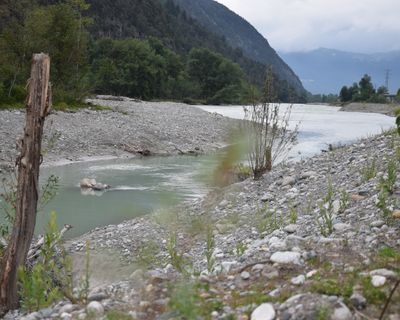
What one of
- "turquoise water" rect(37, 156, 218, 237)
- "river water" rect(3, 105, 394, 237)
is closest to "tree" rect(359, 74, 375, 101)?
"river water" rect(3, 105, 394, 237)

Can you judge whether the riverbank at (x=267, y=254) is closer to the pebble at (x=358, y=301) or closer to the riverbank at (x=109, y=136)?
the pebble at (x=358, y=301)

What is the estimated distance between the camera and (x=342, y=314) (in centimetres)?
397

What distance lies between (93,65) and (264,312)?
9096cm

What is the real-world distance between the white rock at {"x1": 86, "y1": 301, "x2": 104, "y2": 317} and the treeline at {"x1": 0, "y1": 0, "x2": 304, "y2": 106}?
8.89 meters

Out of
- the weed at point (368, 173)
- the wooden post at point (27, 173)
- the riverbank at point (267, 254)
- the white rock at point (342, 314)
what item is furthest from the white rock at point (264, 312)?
the weed at point (368, 173)

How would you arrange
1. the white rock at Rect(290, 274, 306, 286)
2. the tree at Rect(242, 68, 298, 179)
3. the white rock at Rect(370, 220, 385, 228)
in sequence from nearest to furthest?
the white rock at Rect(290, 274, 306, 286), the white rock at Rect(370, 220, 385, 228), the tree at Rect(242, 68, 298, 179)

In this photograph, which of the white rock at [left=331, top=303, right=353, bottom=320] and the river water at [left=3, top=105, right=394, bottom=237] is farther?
the river water at [left=3, top=105, right=394, bottom=237]

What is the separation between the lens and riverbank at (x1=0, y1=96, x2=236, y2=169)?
2266 centimetres

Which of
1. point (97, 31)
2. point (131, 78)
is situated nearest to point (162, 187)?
point (131, 78)

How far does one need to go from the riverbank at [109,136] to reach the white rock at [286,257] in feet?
50.4

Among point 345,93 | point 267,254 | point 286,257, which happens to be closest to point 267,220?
point 267,254

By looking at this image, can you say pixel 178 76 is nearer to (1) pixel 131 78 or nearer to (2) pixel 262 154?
(1) pixel 131 78

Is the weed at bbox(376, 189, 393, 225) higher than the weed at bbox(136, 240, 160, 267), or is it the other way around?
the weed at bbox(376, 189, 393, 225)

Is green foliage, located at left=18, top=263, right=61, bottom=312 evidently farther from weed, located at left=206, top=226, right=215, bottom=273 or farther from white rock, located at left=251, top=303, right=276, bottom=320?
white rock, located at left=251, top=303, right=276, bottom=320
